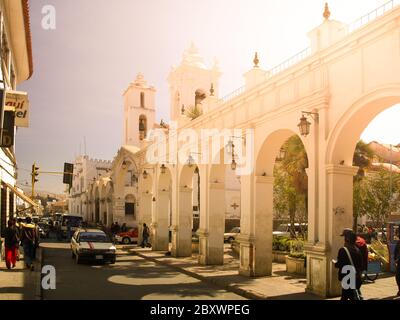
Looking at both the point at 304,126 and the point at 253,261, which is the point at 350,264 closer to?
the point at 304,126

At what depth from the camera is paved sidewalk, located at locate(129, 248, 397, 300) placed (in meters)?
11.8

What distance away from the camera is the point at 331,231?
11.7 metres

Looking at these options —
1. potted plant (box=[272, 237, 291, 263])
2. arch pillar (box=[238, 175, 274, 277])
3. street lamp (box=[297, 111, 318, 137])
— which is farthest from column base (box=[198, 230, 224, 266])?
street lamp (box=[297, 111, 318, 137])

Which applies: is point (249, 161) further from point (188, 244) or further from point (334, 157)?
point (188, 244)

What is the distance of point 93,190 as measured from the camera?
58.8m

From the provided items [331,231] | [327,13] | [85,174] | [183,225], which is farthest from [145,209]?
[85,174]

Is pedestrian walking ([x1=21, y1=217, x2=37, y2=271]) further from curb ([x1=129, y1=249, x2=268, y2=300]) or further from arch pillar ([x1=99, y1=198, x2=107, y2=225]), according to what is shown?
arch pillar ([x1=99, y1=198, x2=107, y2=225])

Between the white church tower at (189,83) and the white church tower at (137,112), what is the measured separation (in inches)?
396

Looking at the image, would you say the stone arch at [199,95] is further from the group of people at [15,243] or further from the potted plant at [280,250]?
the group of people at [15,243]

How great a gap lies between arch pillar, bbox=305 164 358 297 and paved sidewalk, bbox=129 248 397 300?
0.46 m

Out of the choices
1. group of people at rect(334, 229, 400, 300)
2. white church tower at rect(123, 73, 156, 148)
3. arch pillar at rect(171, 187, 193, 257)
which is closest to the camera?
group of people at rect(334, 229, 400, 300)
